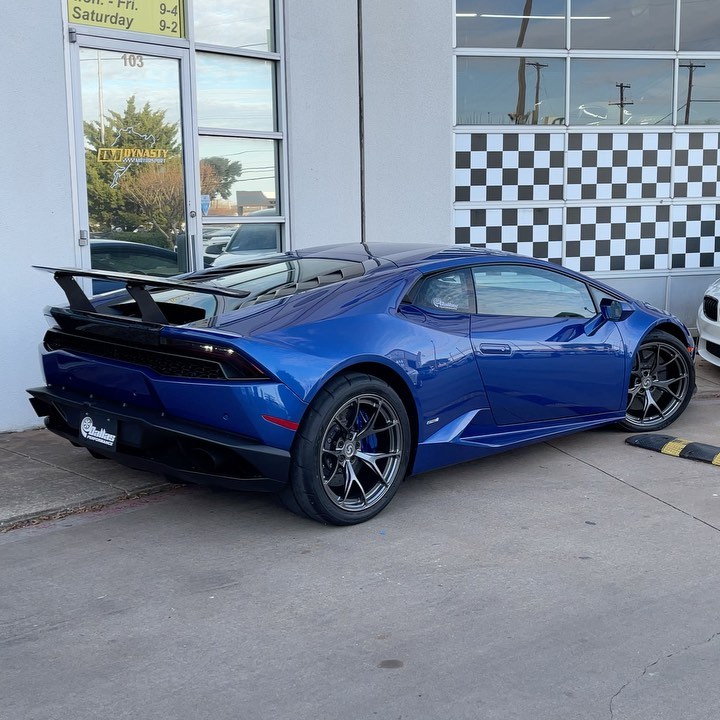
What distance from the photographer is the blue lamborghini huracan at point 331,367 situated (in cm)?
435

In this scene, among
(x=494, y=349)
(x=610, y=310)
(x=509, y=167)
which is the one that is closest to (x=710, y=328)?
(x=610, y=310)

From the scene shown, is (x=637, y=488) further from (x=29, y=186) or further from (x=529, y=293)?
(x=29, y=186)

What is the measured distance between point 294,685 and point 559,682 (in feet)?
2.91

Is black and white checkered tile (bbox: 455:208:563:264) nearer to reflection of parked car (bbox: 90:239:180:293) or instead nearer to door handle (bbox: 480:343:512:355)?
reflection of parked car (bbox: 90:239:180:293)

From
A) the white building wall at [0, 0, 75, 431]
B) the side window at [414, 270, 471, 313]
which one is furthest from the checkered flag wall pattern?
the side window at [414, 270, 471, 313]

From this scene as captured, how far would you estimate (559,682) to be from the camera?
10.4ft

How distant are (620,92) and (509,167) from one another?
1.49 meters

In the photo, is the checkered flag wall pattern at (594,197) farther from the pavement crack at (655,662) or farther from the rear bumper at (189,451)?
the pavement crack at (655,662)

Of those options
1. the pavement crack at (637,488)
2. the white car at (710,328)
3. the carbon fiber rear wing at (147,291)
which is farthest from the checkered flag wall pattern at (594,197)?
the carbon fiber rear wing at (147,291)

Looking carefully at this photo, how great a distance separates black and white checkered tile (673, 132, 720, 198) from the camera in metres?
10.3

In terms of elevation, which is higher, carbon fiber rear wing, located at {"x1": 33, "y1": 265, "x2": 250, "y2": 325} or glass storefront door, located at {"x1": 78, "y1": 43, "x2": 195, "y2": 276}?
glass storefront door, located at {"x1": 78, "y1": 43, "x2": 195, "y2": 276}

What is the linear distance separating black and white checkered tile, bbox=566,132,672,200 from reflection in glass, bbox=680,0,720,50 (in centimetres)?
103

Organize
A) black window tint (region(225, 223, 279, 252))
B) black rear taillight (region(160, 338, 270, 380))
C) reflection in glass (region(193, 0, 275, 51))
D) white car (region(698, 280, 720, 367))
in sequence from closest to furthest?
black rear taillight (region(160, 338, 270, 380)), reflection in glass (region(193, 0, 275, 51)), white car (region(698, 280, 720, 367)), black window tint (region(225, 223, 279, 252))

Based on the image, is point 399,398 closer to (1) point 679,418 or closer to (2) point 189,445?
(2) point 189,445
